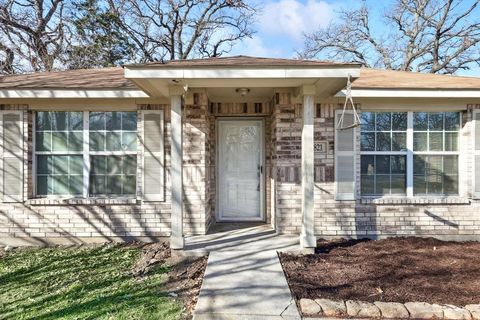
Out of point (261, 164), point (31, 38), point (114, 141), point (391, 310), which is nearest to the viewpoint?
point (391, 310)

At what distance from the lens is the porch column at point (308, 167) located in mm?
4828

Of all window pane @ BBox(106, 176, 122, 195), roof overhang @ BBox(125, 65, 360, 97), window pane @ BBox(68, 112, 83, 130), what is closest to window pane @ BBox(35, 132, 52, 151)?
window pane @ BBox(68, 112, 83, 130)

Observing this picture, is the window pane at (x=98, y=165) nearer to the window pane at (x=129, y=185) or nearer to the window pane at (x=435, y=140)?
the window pane at (x=129, y=185)

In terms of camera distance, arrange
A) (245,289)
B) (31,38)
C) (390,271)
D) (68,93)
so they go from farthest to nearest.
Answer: (31,38) < (68,93) < (390,271) < (245,289)

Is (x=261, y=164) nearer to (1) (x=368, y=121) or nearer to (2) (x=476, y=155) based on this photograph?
(1) (x=368, y=121)

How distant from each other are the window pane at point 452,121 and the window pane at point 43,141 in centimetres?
679

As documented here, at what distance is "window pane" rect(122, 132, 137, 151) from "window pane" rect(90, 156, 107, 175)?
406mm

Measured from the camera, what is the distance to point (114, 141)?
5879mm

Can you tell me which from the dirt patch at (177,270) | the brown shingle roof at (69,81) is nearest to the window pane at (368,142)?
the dirt patch at (177,270)

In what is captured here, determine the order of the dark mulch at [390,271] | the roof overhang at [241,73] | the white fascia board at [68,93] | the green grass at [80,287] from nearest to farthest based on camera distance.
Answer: the green grass at [80,287] → the dark mulch at [390,271] → the roof overhang at [241,73] → the white fascia board at [68,93]

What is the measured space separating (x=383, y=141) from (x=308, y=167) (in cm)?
191

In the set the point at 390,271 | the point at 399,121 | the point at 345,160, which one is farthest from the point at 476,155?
the point at 390,271

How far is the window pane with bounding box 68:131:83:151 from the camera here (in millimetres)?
5852

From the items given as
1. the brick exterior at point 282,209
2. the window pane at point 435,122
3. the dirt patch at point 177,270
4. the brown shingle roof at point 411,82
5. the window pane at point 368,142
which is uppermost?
the brown shingle roof at point 411,82
